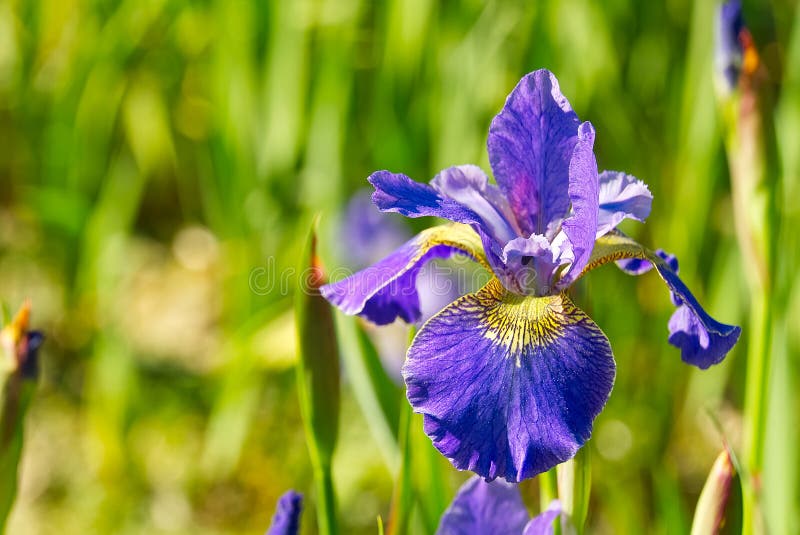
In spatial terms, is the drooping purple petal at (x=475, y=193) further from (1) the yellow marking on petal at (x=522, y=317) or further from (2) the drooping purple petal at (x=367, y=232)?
(2) the drooping purple petal at (x=367, y=232)

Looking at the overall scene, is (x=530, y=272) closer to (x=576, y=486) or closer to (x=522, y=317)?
(x=522, y=317)

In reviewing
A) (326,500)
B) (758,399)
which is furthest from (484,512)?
(758,399)

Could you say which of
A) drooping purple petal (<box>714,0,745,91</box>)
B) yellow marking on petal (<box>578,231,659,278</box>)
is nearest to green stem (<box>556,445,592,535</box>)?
yellow marking on petal (<box>578,231,659,278</box>)

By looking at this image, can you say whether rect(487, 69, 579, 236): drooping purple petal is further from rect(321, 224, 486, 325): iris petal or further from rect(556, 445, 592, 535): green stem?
rect(556, 445, 592, 535): green stem

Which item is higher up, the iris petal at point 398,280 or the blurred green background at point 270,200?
→ the blurred green background at point 270,200

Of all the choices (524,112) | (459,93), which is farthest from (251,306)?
(524,112)

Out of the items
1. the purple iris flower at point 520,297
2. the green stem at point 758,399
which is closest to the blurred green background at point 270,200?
the green stem at point 758,399
